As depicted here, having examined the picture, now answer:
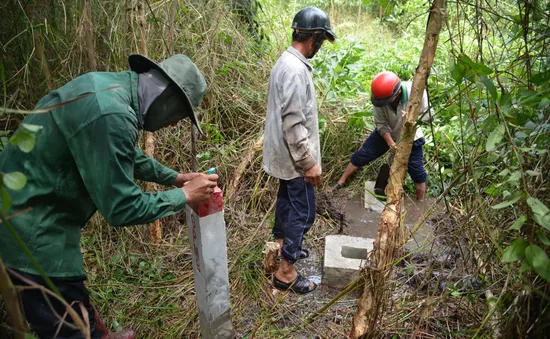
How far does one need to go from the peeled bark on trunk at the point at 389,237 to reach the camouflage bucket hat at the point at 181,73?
1057 millimetres

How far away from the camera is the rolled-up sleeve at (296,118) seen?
9.71 ft

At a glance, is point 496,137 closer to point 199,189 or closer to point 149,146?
point 199,189

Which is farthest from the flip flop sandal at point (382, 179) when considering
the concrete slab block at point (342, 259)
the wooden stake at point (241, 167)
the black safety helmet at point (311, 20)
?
the black safety helmet at point (311, 20)

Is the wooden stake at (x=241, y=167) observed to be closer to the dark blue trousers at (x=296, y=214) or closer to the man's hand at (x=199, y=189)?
the dark blue trousers at (x=296, y=214)

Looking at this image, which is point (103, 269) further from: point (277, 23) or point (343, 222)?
point (277, 23)

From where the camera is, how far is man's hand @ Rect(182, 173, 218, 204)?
1.98 meters

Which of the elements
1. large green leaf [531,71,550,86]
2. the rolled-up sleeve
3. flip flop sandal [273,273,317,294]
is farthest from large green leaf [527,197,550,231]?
flip flop sandal [273,273,317,294]

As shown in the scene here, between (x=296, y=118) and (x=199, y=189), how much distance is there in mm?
1227

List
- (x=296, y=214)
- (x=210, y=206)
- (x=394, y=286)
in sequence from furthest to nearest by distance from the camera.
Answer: (x=296, y=214) → (x=394, y=286) → (x=210, y=206)

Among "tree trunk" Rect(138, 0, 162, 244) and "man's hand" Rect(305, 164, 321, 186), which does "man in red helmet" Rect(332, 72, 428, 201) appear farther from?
"tree trunk" Rect(138, 0, 162, 244)

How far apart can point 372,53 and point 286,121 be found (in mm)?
5886

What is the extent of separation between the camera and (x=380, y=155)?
15.8 feet

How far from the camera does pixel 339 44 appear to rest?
26.2ft

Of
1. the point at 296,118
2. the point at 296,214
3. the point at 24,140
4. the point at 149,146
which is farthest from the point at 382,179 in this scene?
the point at 24,140
